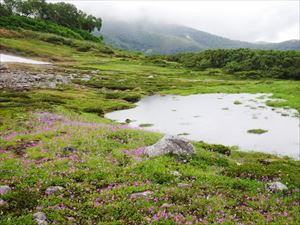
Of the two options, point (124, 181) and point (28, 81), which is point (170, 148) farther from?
point (28, 81)

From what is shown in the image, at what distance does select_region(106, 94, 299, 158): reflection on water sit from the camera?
30438mm

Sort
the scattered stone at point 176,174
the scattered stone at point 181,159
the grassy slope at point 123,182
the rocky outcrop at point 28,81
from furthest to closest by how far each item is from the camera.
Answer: the rocky outcrop at point 28,81
the scattered stone at point 181,159
the scattered stone at point 176,174
the grassy slope at point 123,182

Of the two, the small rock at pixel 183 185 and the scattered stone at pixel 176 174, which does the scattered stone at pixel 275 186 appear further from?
the scattered stone at pixel 176 174

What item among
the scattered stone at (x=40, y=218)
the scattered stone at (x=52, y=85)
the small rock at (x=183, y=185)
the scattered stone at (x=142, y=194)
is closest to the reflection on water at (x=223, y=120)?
the small rock at (x=183, y=185)

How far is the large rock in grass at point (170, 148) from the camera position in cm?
1629

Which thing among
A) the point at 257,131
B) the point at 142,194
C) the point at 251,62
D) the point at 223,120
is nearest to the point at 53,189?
the point at 142,194

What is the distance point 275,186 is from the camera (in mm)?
12930

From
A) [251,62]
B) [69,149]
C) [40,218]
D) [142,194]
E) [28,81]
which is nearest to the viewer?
[40,218]

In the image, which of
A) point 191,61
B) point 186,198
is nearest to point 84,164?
point 186,198

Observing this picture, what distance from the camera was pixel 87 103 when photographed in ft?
158

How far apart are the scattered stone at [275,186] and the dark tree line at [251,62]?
364 feet

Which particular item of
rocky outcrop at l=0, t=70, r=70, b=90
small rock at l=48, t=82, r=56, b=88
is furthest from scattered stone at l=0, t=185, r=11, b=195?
small rock at l=48, t=82, r=56, b=88

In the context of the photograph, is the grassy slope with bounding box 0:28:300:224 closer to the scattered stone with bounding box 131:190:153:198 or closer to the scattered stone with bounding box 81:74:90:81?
the scattered stone with bounding box 131:190:153:198

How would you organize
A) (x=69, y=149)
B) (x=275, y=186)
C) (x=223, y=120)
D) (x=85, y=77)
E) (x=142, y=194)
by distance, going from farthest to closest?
1. (x=85, y=77)
2. (x=223, y=120)
3. (x=69, y=149)
4. (x=275, y=186)
5. (x=142, y=194)
